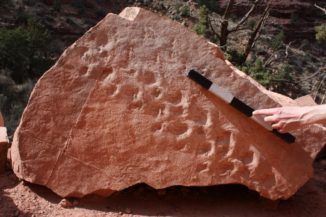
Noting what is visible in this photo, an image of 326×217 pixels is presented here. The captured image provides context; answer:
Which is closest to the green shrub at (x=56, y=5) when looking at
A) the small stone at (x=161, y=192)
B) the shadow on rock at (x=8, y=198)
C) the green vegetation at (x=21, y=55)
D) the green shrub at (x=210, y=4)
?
the green vegetation at (x=21, y=55)

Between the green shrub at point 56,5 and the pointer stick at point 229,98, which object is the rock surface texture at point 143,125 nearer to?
the pointer stick at point 229,98

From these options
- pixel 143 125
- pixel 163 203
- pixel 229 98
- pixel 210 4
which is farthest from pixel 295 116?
pixel 210 4

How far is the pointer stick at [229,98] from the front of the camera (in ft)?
8.88

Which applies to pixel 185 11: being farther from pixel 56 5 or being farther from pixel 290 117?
pixel 290 117

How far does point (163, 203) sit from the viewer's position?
2.79m

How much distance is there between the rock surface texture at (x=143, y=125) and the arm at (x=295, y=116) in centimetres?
31

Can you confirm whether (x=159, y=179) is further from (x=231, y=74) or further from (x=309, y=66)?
(x=309, y=66)

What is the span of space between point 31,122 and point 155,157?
662mm

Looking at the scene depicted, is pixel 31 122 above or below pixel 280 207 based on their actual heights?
above

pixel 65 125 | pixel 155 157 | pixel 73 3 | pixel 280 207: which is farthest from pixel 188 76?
pixel 73 3

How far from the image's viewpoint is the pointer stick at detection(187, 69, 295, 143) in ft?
8.88

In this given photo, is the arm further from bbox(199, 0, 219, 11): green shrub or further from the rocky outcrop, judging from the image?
bbox(199, 0, 219, 11): green shrub

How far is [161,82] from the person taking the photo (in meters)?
2.74

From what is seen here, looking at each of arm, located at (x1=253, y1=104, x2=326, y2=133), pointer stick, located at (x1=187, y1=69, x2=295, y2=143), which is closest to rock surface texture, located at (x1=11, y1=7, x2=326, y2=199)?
pointer stick, located at (x1=187, y1=69, x2=295, y2=143)
